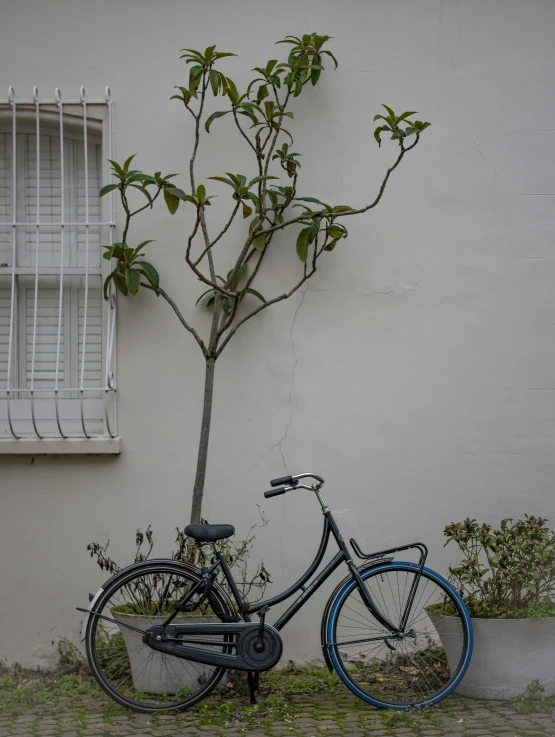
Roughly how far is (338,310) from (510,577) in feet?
5.80

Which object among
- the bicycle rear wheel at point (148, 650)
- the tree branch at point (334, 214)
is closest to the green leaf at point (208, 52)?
the tree branch at point (334, 214)

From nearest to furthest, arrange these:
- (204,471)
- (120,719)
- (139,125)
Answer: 1. (120,719)
2. (204,471)
3. (139,125)

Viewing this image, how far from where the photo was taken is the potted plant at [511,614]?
4.10 metres

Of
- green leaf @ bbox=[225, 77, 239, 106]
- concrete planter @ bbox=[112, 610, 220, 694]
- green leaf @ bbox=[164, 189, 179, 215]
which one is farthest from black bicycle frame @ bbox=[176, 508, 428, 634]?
green leaf @ bbox=[225, 77, 239, 106]

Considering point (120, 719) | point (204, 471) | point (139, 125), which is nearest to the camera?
point (120, 719)

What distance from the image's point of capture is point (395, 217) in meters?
4.86

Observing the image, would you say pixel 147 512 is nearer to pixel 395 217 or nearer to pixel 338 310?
pixel 338 310

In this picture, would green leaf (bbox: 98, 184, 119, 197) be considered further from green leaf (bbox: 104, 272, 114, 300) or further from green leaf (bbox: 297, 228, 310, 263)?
green leaf (bbox: 297, 228, 310, 263)

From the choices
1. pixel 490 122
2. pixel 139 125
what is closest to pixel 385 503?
pixel 490 122

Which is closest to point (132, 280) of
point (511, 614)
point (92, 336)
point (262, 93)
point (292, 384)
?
point (92, 336)

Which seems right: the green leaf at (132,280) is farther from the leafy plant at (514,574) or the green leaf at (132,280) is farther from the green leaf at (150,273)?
the leafy plant at (514,574)

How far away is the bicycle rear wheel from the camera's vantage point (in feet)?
13.3

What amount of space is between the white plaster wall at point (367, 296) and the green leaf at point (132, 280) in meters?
0.25

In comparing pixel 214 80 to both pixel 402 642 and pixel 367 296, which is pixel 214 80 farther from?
pixel 402 642
